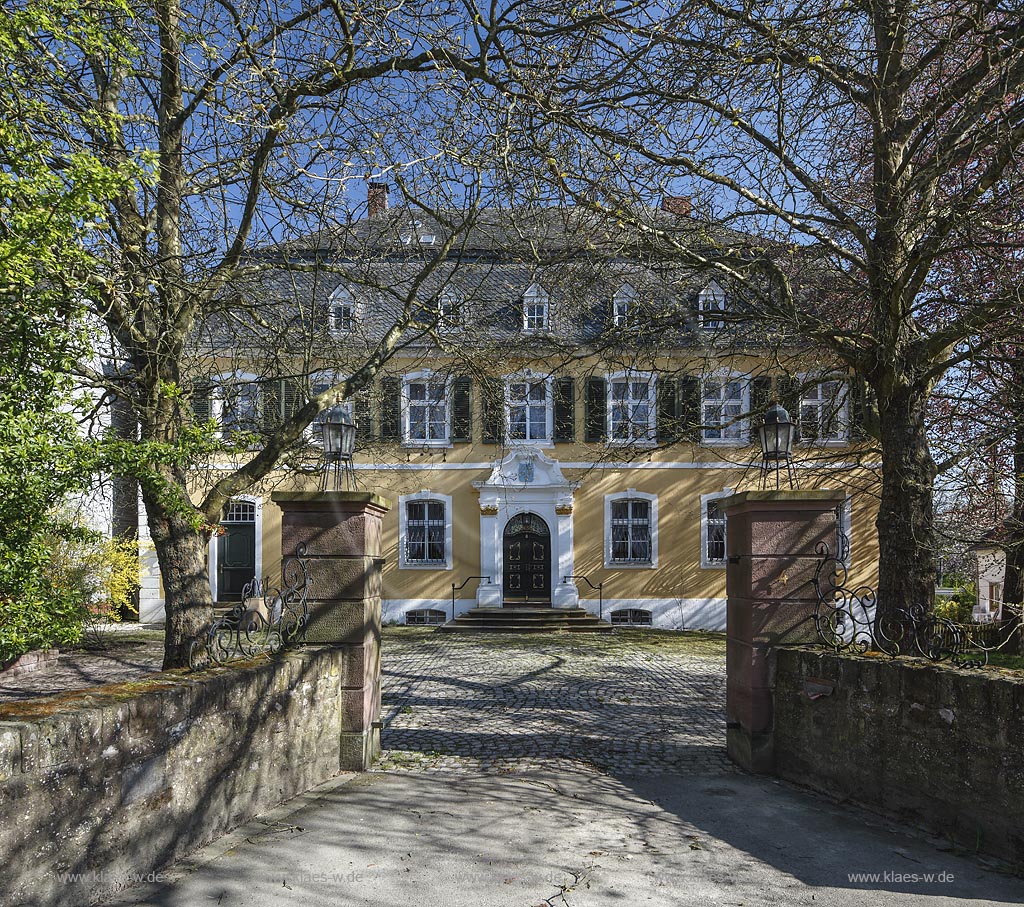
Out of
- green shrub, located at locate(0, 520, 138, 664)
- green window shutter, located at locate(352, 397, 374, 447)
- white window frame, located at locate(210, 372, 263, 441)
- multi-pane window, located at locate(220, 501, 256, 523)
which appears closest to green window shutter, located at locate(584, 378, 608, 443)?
green window shutter, located at locate(352, 397, 374, 447)

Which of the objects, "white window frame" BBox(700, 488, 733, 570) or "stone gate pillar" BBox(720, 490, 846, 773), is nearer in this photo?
"stone gate pillar" BBox(720, 490, 846, 773)

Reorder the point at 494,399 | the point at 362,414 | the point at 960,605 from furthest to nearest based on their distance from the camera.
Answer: the point at 960,605 → the point at 362,414 → the point at 494,399

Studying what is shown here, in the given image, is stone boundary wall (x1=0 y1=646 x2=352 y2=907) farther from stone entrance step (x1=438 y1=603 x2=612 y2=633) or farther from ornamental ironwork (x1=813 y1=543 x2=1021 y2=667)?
stone entrance step (x1=438 y1=603 x2=612 y2=633)

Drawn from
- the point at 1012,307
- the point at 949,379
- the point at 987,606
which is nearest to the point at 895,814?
the point at 1012,307

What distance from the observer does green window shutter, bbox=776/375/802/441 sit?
8982 mm

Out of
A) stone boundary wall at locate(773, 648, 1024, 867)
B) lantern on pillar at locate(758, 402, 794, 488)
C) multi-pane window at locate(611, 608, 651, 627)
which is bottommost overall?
multi-pane window at locate(611, 608, 651, 627)

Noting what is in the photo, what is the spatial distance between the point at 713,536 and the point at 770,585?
14215 millimetres

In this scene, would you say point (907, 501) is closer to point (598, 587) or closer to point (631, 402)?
point (631, 402)

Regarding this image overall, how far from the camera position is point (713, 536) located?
20.0 metres

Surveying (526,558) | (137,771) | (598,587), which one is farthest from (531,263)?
(526,558)

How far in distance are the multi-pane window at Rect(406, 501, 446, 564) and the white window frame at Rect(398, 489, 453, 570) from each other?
0.29 ft

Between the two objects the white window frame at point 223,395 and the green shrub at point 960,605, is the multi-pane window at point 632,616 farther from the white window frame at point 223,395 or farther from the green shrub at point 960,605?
the white window frame at point 223,395

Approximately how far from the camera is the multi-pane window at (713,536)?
1984cm

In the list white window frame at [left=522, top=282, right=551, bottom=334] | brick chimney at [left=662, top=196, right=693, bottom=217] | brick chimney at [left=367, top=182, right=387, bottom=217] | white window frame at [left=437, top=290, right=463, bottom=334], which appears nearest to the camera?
brick chimney at [left=367, top=182, right=387, bottom=217]
